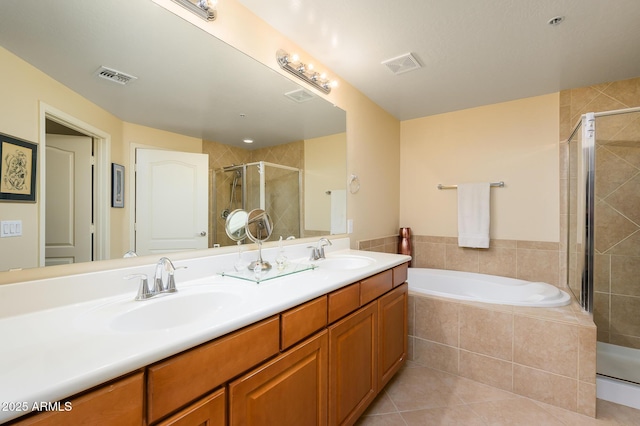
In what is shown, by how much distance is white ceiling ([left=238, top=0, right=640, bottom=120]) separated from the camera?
150 cm

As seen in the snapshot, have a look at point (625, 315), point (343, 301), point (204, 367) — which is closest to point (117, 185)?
point (204, 367)

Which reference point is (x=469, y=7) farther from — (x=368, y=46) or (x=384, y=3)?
(x=368, y=46)

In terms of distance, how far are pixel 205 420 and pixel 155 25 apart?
A: 4.79 ft

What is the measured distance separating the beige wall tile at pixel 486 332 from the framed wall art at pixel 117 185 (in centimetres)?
214

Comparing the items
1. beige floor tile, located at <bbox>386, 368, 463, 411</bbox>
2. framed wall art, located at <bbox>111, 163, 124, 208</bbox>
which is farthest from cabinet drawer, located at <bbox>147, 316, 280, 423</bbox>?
beige floor tile, located at <bbox>386, 368, 463, 411</bbox>

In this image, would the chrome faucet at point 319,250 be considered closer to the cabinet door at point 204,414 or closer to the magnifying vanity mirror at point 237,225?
the magnifying vanity mirror at point 237,225

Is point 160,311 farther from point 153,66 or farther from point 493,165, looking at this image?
point 493,165

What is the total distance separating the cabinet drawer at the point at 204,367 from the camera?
661 millimetres

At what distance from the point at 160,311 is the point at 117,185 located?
529 millimetres

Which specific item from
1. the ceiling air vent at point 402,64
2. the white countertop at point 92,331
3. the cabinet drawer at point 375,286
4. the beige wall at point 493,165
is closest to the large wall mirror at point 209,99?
the white countertop at point 92,331

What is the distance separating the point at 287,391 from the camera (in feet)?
3.33

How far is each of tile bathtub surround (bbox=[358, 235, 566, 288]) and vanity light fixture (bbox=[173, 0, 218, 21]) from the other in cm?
187

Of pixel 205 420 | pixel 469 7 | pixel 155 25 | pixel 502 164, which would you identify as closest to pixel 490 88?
pixel 502 164

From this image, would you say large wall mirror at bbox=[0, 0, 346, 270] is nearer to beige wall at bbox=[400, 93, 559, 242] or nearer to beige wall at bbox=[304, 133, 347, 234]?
beige wall at bbox=[304, 133, 347, 234]
